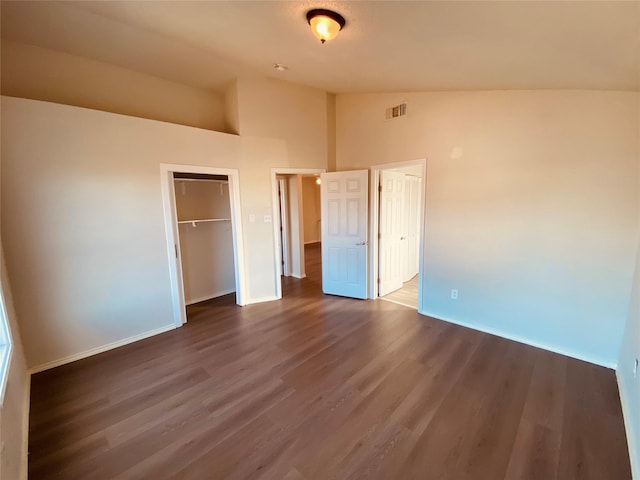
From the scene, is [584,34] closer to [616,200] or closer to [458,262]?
[616,200]

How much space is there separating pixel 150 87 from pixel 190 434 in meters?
3.96

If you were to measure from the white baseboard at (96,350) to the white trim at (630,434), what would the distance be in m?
4.13

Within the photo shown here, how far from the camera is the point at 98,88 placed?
3146mm

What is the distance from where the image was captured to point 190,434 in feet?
6.11

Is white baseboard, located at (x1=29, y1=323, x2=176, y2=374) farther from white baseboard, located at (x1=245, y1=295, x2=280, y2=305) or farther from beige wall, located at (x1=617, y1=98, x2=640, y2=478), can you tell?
beige wall, located at (x1=617, y1=98, x2=640, y2=478)

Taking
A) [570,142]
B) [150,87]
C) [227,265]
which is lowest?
[227,265]

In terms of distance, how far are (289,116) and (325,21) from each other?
236 centimetres

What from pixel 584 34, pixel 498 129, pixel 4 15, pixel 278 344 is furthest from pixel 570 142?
pixel 4 15

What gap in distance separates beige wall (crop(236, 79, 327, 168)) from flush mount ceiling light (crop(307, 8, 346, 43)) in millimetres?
2105

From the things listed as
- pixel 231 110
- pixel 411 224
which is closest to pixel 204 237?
pixel 231 110

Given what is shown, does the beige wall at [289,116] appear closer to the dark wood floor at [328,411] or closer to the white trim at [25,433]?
the dark wood floor at [328,411]

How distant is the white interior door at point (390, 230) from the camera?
428cm

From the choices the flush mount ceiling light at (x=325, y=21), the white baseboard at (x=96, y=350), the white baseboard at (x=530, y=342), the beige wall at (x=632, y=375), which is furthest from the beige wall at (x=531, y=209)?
the white baseboard at (x=96, y=350)

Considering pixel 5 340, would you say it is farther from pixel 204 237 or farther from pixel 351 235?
pixel 351 235
